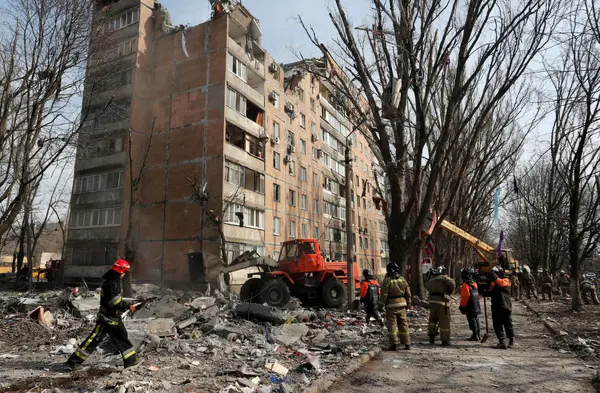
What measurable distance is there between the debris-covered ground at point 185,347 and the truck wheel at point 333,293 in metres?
2.62

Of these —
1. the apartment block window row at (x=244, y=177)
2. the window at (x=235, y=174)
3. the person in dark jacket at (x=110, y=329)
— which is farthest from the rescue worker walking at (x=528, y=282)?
the person in dark jacket at (x=110, y=329)

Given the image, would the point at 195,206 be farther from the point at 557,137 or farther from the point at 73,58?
the point at 557,137

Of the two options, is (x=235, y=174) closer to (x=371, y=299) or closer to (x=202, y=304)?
(x=202, y=304)

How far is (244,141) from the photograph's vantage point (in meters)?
25.8

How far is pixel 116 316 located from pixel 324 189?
31.9 metres

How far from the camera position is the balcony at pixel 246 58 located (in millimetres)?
25297

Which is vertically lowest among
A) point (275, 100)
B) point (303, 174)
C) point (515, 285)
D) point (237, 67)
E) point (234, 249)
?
point (515, 285)

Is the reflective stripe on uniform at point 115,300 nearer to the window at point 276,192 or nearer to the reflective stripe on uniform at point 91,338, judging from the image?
the reflective stripe on uniform at point 91,338

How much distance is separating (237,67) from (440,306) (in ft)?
70.9

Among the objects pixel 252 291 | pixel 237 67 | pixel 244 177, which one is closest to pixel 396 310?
pixel 252 291

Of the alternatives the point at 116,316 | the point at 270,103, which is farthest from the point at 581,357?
the point at 270,103

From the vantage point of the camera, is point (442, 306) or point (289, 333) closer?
point (442, 306)

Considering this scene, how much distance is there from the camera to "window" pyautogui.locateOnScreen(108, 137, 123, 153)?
25.5 metres

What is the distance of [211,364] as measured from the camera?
613cm
